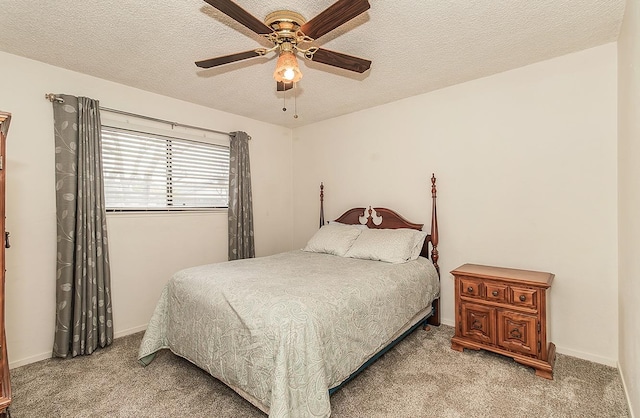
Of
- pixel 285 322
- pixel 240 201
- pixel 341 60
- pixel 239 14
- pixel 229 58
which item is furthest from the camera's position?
pixel 240 201

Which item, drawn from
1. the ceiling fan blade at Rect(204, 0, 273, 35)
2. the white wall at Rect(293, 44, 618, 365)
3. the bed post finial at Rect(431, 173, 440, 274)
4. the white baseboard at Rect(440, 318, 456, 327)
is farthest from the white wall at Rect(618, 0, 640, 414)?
the ceiling fan blade at Rect(204, 0, 273, 35)

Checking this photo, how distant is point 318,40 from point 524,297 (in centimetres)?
245

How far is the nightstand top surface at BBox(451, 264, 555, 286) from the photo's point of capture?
7.73ft

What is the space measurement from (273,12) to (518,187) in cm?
245

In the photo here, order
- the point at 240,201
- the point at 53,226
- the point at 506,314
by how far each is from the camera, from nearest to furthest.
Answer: the point at 506,314 < the point at 53,226 < the point at 240,201

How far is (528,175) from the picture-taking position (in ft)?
9.02

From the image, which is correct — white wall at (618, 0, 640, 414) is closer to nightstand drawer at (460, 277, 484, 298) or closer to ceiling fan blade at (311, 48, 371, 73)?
nightstand drawer at (460, 277, 484, 298)

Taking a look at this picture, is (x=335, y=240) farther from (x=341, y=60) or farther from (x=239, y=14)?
(x=239, y=14)

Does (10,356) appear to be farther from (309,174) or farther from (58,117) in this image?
(309,174)

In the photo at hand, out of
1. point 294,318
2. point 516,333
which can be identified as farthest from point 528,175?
point 294,318

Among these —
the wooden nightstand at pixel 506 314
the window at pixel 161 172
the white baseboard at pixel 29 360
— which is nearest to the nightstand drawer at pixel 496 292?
the wooden nightstand at pixel 506 314

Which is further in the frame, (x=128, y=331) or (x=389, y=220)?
(x=389, y=220)

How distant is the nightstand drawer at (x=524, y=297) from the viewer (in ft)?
7.56

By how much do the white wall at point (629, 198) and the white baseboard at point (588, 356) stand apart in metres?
0.16
